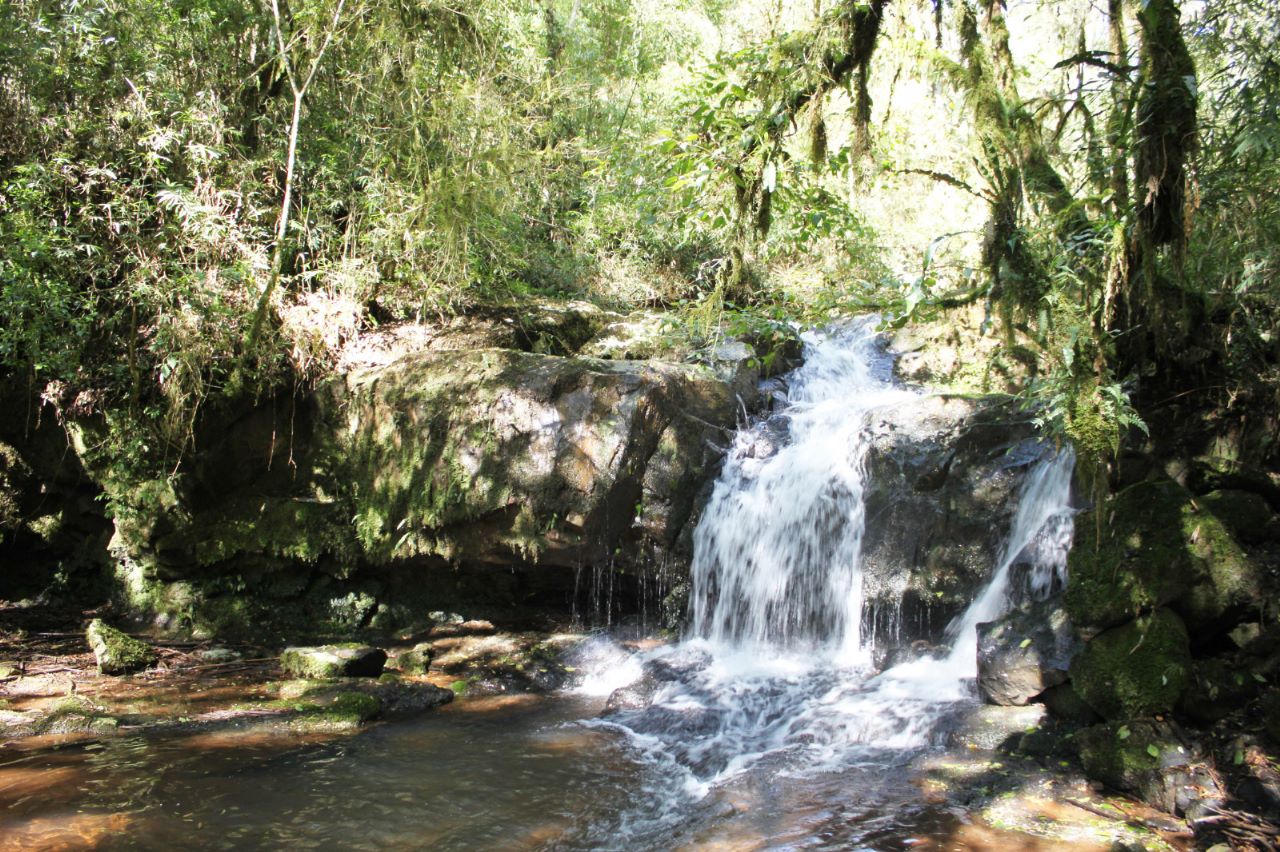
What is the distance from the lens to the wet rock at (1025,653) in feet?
17.6

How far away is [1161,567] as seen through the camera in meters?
5.02

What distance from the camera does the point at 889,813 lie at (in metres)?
4.50

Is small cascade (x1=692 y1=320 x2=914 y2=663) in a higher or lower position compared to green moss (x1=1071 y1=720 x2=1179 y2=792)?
higher

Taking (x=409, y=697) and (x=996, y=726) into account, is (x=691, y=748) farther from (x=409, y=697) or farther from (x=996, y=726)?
(x=409, y=697)

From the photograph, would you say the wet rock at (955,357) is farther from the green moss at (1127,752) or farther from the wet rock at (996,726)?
the green moss at (1127,752)

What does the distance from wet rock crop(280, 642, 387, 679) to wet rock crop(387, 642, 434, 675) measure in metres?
0.28

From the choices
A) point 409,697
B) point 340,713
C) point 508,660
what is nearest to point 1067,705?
point 508,660

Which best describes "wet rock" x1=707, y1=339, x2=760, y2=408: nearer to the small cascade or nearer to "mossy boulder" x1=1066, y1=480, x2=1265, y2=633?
the small cascade

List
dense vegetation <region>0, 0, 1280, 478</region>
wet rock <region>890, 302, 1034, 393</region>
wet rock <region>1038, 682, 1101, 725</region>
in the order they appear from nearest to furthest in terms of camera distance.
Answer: dense vegetation <region>0, 0, 1280, 478</region>, wet rock <region>1038, 682, 1101, 725</region>, wet rock <region>890, 302, 1034, 393</region>

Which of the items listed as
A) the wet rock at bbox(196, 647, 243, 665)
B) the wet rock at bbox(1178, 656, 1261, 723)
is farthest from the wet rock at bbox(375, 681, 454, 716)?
the wet rock at bbox(1178, 656, 1261, 723)

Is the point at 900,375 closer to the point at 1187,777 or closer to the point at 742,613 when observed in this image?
the point at 742,613

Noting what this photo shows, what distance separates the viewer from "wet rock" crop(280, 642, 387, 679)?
7.00 meters

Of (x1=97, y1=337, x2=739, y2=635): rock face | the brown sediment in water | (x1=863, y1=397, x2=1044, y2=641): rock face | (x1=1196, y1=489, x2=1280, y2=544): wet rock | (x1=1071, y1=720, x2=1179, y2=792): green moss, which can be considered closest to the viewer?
the brown sediment in water

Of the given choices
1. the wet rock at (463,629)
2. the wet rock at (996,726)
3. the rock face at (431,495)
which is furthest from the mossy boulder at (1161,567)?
the wet rock at (463,629)
